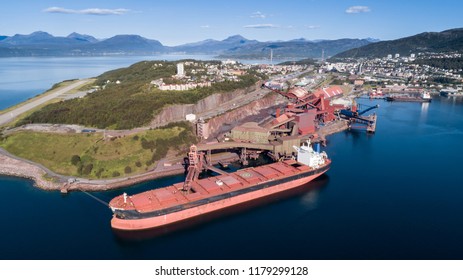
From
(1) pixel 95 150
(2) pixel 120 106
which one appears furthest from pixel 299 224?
(2) pixel 120 106

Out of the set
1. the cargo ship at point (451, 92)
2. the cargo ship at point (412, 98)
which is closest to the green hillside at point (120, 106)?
the cargo ship at point (412, 98)

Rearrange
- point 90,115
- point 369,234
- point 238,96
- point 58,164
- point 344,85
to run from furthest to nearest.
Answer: point 344,85 → point 238,96 → point 90,115 → point 58,164 → point 369,234

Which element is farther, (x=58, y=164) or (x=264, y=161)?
(x=264, y=161)

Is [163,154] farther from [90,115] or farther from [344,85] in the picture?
[344,85]

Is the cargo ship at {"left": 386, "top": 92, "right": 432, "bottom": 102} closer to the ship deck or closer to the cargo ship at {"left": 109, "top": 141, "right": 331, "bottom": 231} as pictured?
the cargo ship at {"left": 109, "top": 141, "right": 331, "bottom": 231}

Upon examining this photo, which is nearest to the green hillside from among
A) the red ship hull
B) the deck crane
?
the red ship hull

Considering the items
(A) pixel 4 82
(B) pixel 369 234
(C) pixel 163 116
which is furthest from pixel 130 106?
(A) pixel 4 82

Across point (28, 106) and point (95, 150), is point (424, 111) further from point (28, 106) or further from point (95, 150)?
point (28, 106)
